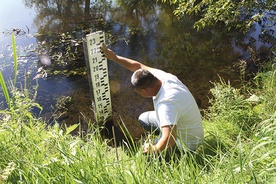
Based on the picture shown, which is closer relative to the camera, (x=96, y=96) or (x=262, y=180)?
(x=262, y=180)

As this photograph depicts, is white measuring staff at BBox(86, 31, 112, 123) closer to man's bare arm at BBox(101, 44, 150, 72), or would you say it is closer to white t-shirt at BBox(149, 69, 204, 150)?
man's bare arm at BBox(101, 44, 150, 72)

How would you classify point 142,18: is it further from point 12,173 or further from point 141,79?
point 12,173

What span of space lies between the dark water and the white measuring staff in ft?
0.97

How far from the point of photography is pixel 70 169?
166 cm

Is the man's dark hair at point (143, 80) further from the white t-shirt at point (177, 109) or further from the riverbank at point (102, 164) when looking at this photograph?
the riverbank at point (102, 164)

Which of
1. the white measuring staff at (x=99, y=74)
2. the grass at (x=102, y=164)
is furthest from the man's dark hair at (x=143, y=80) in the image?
the white measuring staff at (x=99, y=74)

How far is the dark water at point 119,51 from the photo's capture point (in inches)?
192

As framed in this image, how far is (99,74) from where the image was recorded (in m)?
3.81

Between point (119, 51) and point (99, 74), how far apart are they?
2.98 metres

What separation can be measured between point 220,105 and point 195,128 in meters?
0.88

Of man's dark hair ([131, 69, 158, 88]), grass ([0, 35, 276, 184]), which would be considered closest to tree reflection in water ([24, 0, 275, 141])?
man's dark hair ([131, 69, 158, 88])

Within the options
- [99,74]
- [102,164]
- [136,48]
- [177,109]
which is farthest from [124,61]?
[136,48]

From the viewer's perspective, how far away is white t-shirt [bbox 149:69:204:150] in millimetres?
2566

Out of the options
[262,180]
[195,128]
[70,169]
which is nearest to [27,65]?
[195,128]
